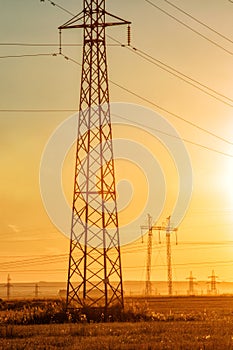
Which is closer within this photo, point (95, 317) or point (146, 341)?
point (146, 341)

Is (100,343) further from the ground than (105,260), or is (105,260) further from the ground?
(105,260)

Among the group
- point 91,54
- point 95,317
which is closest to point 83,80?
point 91,54

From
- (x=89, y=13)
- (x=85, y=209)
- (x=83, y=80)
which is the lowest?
(x=85, y=209)

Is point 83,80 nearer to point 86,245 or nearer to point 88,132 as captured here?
point 88,132

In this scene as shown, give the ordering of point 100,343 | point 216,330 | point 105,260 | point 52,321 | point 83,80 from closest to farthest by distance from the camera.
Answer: point 100,343 → point 216,330 → point 52,321 → point 105,260 → point 83,80

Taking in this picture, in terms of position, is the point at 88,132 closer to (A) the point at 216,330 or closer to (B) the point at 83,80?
(B) the point at 83,80

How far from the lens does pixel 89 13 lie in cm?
4978

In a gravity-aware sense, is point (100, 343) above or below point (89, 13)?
below

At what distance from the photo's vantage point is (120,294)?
4875cm

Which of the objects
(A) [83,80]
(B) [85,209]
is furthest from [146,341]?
(A) [83,80]

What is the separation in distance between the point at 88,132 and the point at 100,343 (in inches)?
902

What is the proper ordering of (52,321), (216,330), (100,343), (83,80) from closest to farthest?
1. (100,343)
2. (216,330)
3. (52,321)
4. (83,80)

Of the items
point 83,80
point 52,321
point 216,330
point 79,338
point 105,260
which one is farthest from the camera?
point 83,80

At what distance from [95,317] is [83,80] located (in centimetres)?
1490
